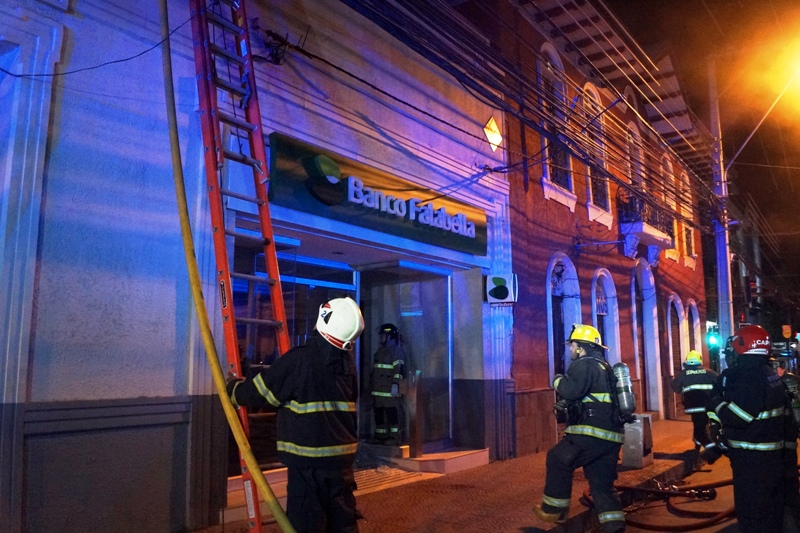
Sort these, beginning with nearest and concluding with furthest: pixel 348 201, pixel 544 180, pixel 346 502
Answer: pixel 346 502 → pixel 348 201 → pixel 544 180

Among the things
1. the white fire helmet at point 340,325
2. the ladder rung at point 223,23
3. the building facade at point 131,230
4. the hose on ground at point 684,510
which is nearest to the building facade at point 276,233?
the building facade at point 131,230

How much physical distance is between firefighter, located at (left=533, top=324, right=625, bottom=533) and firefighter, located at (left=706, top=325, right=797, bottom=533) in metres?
0.96

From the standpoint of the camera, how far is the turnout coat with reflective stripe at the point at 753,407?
5.36 meters

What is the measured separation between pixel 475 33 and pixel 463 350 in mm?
5004

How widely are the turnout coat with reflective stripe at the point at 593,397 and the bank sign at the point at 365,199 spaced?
3199 millimetres

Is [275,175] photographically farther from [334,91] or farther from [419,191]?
[419,191]

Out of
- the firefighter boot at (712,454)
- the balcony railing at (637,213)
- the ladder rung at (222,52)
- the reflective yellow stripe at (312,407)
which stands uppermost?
the balcony railing at (637,213)

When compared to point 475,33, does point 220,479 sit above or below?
below

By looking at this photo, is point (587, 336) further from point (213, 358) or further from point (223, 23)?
point (223, 23)

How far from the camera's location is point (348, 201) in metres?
7.66

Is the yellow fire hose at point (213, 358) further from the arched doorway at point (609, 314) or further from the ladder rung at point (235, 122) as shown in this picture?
the arched doorway at point (609, 314)

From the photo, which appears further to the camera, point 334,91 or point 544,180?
point 544,180

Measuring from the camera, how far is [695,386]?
10.0m

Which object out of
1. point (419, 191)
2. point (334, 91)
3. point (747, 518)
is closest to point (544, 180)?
point (419, 191)
